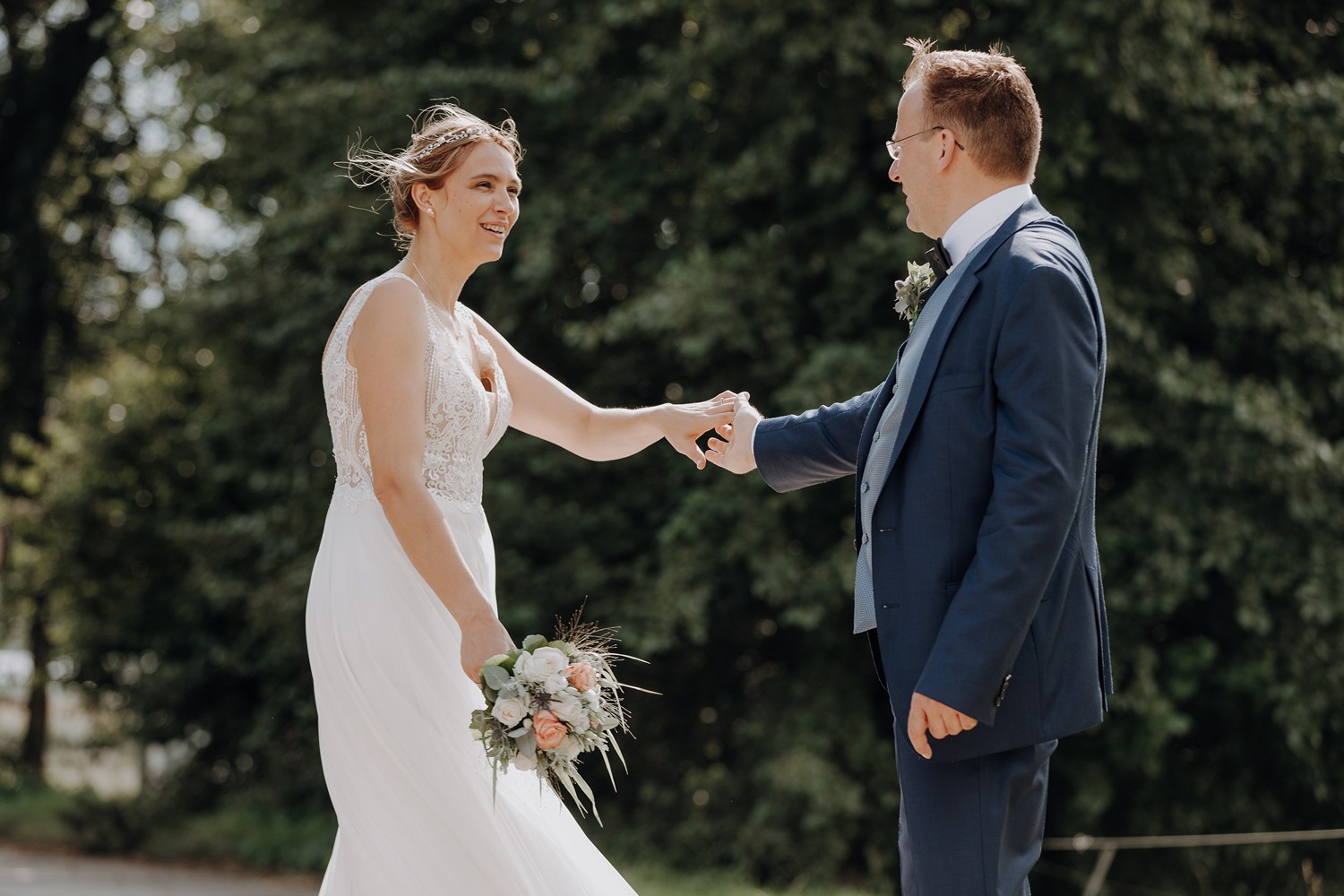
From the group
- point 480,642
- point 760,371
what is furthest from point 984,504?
point 760,371

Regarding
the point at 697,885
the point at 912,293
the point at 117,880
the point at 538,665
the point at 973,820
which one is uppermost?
the point at 912,293

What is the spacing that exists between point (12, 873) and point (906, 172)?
861 cm

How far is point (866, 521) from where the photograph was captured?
2.80 metres

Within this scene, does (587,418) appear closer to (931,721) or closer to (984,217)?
(984,217)

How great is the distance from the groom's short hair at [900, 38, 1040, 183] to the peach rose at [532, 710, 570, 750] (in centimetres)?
142

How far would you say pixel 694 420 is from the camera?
13.3 ft

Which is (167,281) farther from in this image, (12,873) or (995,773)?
(995,773)

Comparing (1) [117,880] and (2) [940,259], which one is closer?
(2) [940,259]

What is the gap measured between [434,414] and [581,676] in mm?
679

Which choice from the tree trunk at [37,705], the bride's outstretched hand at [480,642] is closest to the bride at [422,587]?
the bride's outstretched hand at [480,642]

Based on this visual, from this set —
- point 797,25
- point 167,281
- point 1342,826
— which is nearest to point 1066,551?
point 797,25

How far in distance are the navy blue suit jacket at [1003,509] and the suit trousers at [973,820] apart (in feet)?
0.20

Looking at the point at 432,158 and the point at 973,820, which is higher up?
the point at 432,158

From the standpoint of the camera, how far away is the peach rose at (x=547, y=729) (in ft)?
8.94
